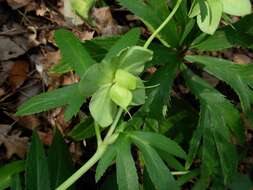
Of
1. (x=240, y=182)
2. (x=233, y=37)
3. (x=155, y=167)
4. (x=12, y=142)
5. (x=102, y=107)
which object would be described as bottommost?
(x=240, y=182)

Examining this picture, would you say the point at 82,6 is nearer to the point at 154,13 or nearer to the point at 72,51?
the point at 72,51

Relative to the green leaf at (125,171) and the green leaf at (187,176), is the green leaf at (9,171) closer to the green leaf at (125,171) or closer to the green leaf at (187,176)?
the green leaf at (125,171)

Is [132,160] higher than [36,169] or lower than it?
higher

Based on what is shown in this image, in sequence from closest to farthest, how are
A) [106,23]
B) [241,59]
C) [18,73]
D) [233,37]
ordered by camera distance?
[233,37]
[18,73]
[106,23]
[241,59]

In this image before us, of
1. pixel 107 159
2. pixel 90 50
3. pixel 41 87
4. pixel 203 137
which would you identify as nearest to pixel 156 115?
pixel 203 137

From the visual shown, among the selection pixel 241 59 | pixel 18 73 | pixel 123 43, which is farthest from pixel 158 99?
pixel 241 59

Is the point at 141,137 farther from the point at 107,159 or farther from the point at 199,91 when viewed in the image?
the point at 199,91

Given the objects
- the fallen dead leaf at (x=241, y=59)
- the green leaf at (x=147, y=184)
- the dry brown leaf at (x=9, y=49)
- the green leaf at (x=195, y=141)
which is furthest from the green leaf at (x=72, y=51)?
the fallen dead leaf at (x=241, y=59)
